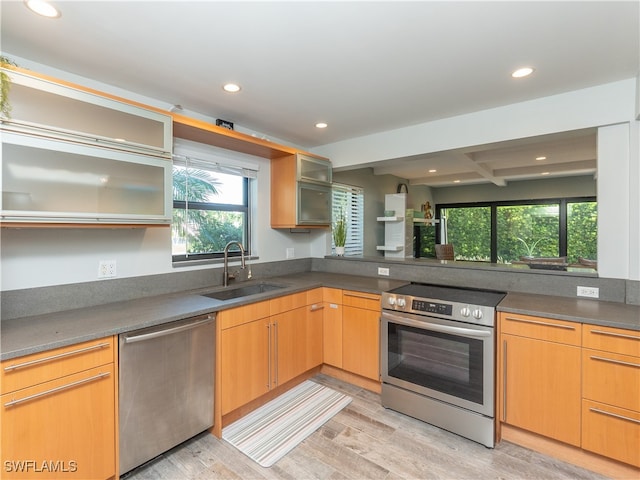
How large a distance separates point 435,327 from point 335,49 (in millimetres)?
1888

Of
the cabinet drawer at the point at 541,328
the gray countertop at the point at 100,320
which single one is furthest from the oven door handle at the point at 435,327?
the gray countertop at the point at 100,320

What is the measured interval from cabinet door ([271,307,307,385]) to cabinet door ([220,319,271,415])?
0.10 meters

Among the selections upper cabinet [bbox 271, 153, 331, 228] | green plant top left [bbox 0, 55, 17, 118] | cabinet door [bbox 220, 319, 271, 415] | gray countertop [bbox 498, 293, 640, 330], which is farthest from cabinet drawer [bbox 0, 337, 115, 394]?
gray countertop [bbox 498, 293, 640, 330]

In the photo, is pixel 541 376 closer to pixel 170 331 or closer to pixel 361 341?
pixel 361 341

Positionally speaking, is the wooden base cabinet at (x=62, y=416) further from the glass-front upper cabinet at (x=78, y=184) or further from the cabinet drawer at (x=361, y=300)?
the cabinet drawer at (x=361, y=300)

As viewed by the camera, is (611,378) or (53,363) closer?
(53,363)

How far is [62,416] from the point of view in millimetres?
1440

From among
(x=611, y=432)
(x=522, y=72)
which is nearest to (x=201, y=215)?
(x=522, y=72)

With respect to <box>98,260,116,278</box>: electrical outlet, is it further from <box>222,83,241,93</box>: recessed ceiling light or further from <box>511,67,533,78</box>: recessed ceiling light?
<box>511,67,533,78</box>: recessed ceiling light

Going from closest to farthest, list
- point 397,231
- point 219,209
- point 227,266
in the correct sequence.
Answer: point 227,266, point 219,209, point 397,231

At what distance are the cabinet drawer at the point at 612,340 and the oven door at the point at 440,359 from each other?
49 centimetres

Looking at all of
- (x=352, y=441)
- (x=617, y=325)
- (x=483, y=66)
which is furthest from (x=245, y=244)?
(x=617, y=325)

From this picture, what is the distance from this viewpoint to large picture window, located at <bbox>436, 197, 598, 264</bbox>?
18.6 feet

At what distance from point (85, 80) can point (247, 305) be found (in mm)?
1844
